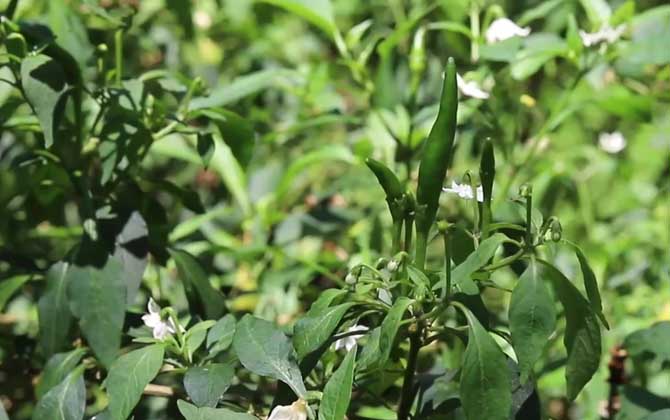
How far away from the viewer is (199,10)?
2396mm

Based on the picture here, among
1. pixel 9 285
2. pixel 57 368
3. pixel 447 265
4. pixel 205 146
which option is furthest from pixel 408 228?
pixel 9 285

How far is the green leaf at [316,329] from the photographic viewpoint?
949mm

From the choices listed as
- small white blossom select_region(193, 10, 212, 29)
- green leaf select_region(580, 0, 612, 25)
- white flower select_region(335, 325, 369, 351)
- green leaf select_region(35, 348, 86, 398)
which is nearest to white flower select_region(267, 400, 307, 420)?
white flower select_region(335, 325, 369, 351)

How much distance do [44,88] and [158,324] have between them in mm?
272

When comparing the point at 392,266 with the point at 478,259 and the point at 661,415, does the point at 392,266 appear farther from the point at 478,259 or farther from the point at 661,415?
the point at 661,415

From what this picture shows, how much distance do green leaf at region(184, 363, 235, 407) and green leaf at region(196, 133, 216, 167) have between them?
299mm

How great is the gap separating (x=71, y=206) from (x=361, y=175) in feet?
2.21

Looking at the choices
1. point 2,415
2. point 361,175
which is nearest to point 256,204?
point 361,175

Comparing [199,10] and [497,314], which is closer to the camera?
[497,314]

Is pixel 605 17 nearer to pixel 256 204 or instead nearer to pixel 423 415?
pixel 256 204

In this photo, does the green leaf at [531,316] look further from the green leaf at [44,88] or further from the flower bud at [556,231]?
the green leaf at [44,88]

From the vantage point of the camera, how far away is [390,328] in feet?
2.97

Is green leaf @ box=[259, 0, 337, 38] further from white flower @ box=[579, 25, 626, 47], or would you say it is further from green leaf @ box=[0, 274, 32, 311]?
green leaf @ box=[0, 274, 32, 311]

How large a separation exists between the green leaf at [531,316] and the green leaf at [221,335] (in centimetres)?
30
